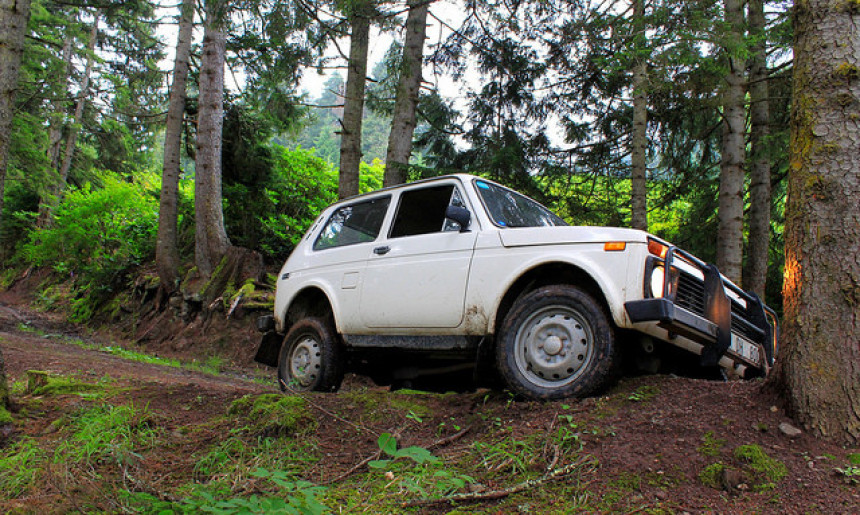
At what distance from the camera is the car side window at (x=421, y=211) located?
503 cm

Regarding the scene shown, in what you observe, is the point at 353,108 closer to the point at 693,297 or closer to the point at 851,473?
the point at 693,297

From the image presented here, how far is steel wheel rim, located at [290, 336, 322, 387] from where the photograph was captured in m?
5.32

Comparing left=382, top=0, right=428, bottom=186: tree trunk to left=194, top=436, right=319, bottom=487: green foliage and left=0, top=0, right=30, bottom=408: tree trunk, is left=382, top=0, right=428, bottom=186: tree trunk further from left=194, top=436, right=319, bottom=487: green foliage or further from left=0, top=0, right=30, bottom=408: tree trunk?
left=194, top=436, right=319, bottom=487: green foliage

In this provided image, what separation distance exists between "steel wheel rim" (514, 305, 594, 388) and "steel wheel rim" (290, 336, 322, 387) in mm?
2288

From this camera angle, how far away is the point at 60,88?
14.7 meters

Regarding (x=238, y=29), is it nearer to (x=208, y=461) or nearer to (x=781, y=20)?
(x=781, y=20)

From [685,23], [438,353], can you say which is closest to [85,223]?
[438,353]

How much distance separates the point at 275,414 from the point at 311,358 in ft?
5.27

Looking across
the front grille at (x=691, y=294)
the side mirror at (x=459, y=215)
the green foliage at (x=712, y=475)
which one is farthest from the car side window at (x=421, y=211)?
the green foliage at (x=712, y=475)

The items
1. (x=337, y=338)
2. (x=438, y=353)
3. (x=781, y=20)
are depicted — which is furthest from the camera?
(x=781, y=20)

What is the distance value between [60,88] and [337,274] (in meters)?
13.9

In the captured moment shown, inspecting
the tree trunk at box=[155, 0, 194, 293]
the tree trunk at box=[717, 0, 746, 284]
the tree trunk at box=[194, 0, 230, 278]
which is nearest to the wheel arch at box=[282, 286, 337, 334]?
the tree trunk at box=[717, 0, 746, 284]

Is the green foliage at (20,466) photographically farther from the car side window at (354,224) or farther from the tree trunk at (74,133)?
the tree trunk at (74,133)

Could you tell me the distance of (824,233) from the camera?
2.91 metres
